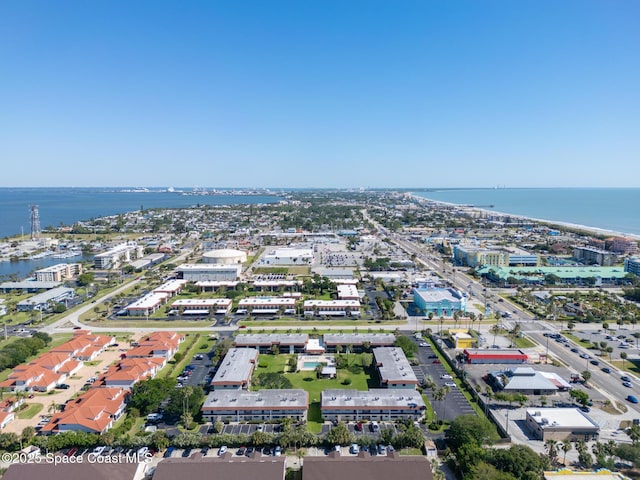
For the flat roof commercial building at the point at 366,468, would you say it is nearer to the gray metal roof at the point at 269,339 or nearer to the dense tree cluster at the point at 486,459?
the dense tree cluster at the point at 486,459

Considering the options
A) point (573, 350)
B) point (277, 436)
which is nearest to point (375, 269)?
point (573, 350)

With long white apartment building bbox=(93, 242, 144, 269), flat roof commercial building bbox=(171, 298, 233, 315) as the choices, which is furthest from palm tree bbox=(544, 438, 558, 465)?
long white apartment building bbox=(93, 242, 144, 269)

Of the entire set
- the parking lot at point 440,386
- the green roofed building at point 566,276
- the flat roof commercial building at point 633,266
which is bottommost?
the parking lot at point 440,386

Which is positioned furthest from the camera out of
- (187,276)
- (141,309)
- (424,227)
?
(424,227)

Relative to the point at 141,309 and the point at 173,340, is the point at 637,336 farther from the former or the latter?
the point at 141,309

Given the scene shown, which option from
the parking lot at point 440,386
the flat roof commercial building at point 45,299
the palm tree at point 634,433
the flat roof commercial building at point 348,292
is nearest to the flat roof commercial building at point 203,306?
the flat roof commercial building at point 348,292

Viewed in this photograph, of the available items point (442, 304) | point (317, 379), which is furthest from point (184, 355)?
point (442, 304)
